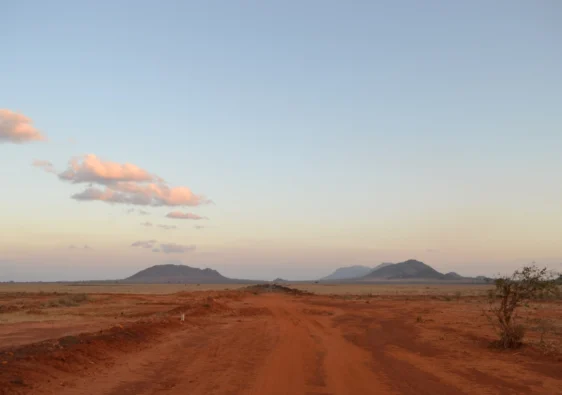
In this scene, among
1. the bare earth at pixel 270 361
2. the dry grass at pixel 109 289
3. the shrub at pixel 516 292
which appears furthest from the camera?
the dry grass at pixel 109 289

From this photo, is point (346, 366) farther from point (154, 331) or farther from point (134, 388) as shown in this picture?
point (154, 331)

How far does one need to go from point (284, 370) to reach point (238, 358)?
8.60ft

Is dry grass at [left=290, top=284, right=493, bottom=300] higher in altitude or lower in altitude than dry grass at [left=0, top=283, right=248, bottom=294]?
lower

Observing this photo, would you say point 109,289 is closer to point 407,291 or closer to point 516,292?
point 407,291

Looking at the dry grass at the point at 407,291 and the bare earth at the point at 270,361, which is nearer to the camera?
the bare earth at the point at 270,361

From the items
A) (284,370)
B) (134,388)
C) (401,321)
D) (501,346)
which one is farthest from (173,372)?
(401,321)

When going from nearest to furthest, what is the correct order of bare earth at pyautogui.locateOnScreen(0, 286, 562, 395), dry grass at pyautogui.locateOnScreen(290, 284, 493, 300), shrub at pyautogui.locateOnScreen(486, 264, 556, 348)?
bare earth at pyautogui.locateOnScreen(0, 286, 562, 395) → shrub at pyautogui.locateOnScreen(486, 264, 556, 348) → dry grass at pyautogui.locateOnScreen(290, 284, 493, 300)

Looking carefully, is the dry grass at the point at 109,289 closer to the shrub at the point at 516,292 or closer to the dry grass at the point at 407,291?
the dry grass at the point at 407,291

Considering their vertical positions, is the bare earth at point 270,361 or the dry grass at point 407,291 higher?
the bare earth at point 270,361

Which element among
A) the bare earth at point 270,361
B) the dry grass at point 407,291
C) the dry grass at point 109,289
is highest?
the bare earth at point 270,361

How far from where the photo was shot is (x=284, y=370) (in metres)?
13.4

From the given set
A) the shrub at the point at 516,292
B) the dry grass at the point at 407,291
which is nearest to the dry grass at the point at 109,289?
the dry grass at the point at 407,291

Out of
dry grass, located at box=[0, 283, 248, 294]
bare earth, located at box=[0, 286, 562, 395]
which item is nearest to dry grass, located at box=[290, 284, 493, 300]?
dry grass, located at box=[0, 283, 248, 294]

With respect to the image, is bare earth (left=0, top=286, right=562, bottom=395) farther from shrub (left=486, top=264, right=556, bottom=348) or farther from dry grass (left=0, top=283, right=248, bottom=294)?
dry grass (left=0, top=283, right=248, bottom=294)
